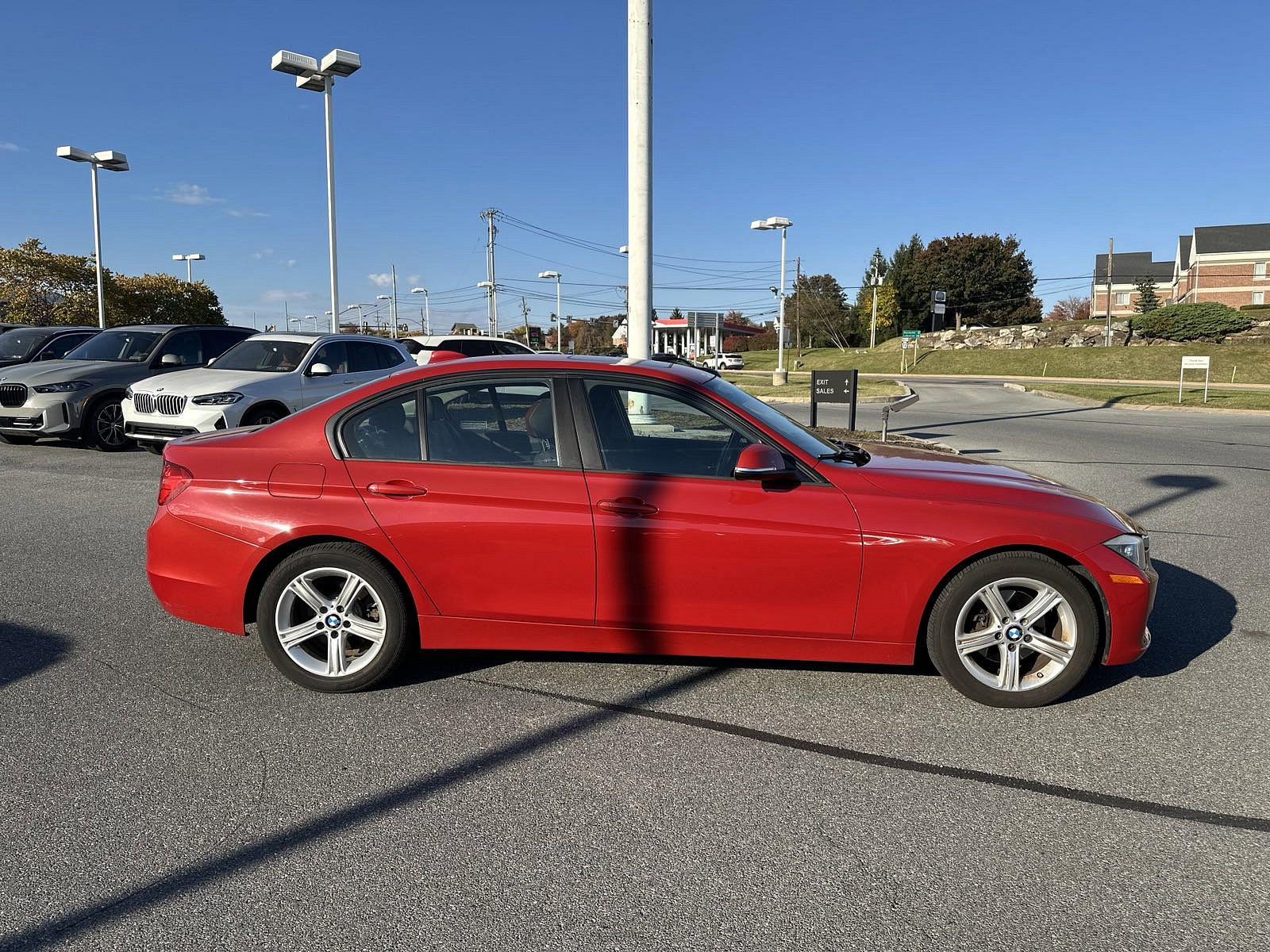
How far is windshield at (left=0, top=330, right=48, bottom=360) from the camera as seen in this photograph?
17.5 m

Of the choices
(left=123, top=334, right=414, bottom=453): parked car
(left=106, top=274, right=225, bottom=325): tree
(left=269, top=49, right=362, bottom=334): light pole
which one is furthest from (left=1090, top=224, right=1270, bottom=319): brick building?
(left=123, top=334, right=414, bottom=453): parked car

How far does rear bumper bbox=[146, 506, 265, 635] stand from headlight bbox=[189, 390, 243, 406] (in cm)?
736

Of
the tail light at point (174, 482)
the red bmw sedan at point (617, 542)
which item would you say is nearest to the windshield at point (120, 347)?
the tail light at point (174, 482)

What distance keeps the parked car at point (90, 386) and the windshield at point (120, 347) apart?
0.7 inches

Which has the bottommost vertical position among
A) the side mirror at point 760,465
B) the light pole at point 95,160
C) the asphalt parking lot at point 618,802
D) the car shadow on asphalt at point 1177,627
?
the asphalt parking lot at point 618,802

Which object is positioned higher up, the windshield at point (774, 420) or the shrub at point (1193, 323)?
the shrub at point (1193, 323)

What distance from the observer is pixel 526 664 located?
4.79 metres

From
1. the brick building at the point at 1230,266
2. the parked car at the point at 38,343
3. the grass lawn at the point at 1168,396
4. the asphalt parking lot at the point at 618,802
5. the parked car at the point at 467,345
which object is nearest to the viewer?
the asphalt parking lot at the point at 618,802

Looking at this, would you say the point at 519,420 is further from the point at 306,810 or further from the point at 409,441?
the point at 306,810

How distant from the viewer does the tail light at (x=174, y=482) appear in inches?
178

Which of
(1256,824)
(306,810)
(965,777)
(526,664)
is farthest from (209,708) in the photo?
(1256,824)

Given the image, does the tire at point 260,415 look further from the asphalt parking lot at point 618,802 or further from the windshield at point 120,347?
the asphalt parking lot at point 618,802

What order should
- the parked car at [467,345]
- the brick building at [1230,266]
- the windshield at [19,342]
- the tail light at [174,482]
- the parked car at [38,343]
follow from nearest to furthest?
the tail light at [174,482], the parked car at [38,343], the windshield at [19,342], the parked car at [467,345], the brick building at [1230,266]

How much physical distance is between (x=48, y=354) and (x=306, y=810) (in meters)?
17.2
